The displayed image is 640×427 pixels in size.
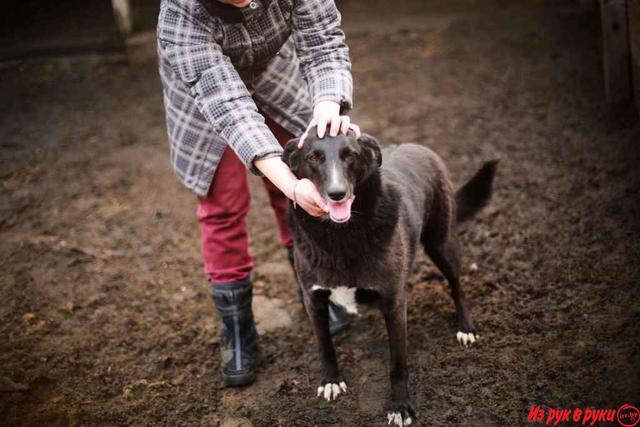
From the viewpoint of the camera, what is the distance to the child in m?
2.11

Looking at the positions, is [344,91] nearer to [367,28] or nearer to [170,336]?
[170,336]

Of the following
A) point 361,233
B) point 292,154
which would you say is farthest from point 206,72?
point 361,233

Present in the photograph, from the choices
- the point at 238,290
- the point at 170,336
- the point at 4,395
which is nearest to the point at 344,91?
the point at 238,290

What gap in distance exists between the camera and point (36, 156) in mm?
4832

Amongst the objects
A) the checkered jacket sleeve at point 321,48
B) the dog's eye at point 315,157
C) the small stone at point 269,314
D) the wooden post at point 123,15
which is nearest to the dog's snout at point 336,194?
the dog's eye at point 315,157

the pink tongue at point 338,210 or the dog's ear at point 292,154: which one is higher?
the dog's ear at point 292,154

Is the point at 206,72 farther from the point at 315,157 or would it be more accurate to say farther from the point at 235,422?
the point at 235,422

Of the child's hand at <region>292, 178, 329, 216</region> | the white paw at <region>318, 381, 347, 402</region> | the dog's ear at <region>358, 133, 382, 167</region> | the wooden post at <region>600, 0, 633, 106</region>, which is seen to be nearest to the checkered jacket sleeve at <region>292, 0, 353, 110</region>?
the dog's ear at <region>358, 133, 382, 167</region>

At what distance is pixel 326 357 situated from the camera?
2557mm

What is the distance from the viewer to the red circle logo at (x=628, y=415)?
82.5 inches

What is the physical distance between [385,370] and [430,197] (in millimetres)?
780

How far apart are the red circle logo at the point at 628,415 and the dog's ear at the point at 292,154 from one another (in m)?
1.42

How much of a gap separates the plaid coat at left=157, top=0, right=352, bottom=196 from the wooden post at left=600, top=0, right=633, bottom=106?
251 centimetres

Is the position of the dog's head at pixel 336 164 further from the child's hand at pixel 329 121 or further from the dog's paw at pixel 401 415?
the dog's paw at pixel 401 415
